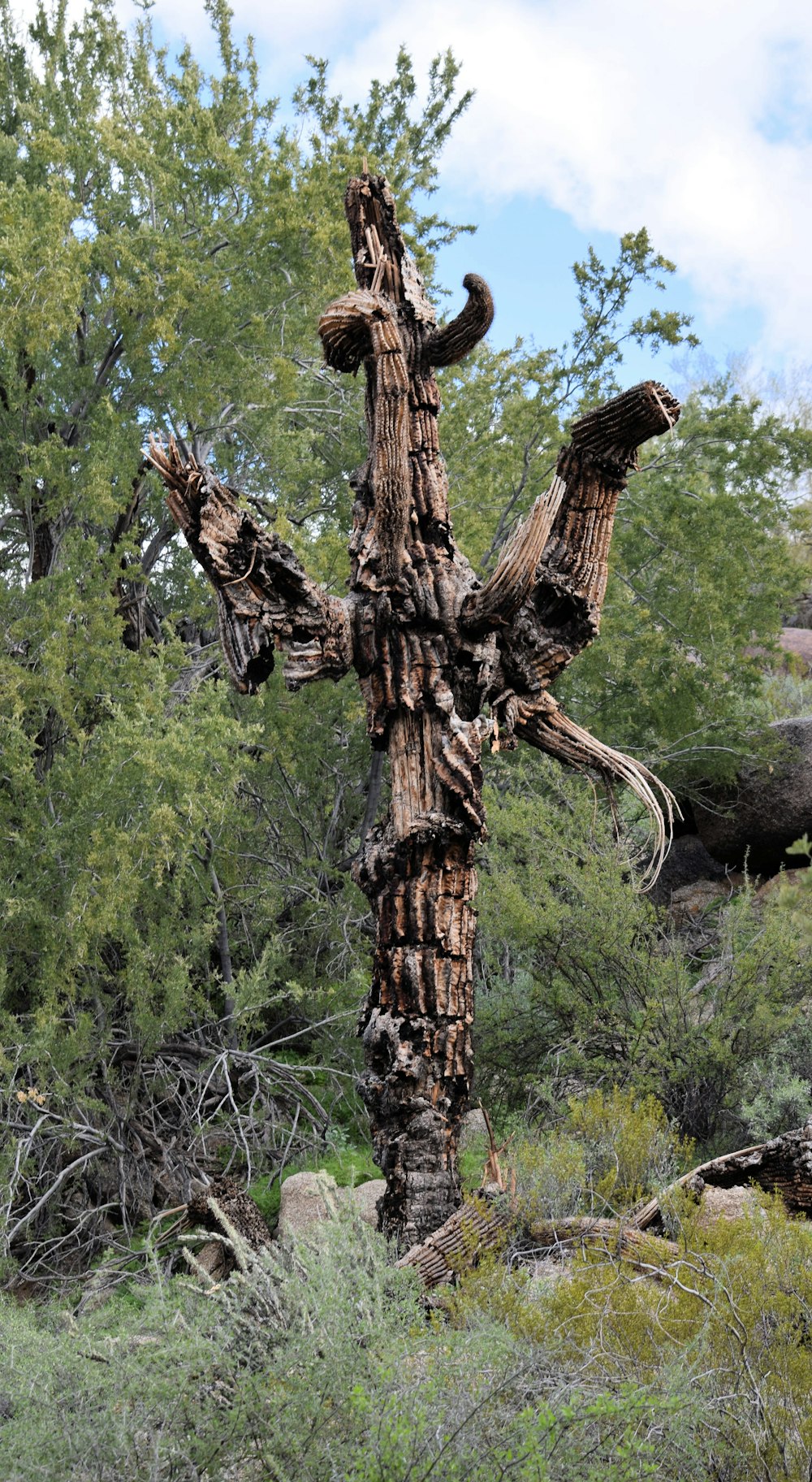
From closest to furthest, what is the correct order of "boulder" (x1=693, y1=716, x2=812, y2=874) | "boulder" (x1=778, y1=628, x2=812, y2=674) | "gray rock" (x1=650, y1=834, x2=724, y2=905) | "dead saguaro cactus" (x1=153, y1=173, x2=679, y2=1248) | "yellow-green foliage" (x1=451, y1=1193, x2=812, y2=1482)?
"yellow-green foliage" (x1=451, y1=1193, x2=812, y2=1482) → "dead saguaro cactus" (x1=153, y1=173, x2=679, y2=1248) → "boulder" (x1=693, y1=716, x2=812, y2=874) → "gray rock" (x1=650, y1=834, x2=724, y2=905) → "boulder" (x1=778, y1=628, x2=812, y2=674)

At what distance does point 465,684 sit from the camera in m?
4.11

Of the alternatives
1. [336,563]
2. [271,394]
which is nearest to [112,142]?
[271,394]

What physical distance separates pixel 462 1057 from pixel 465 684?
3.99 feet

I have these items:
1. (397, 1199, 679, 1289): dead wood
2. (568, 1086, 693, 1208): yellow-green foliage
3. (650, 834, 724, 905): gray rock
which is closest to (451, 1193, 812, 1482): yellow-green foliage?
(397, 1199, 679, 1289): dead wood

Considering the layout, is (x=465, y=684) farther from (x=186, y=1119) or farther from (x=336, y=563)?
(x=336, y=563)

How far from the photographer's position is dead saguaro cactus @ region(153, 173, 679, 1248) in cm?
382

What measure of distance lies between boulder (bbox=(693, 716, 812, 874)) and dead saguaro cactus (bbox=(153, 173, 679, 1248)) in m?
7.81

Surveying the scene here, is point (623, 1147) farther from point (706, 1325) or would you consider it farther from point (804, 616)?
point (804, 616)

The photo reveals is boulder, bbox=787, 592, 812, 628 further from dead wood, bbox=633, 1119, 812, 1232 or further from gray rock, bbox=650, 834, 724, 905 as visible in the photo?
dead wood, bbox=633, 1119, 812, 1232

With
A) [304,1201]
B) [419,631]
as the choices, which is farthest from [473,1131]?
[419,631]

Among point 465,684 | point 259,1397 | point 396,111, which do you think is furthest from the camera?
point 396,111

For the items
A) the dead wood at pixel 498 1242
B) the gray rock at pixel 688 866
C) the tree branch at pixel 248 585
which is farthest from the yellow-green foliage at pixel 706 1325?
the gray rock at pixel 688 866

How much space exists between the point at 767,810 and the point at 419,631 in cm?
839

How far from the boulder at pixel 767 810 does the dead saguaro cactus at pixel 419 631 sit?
781cm
